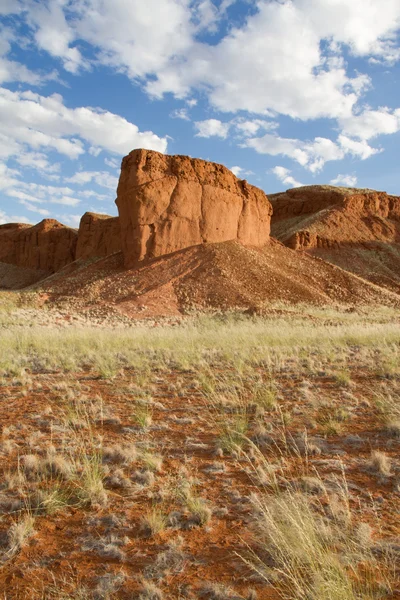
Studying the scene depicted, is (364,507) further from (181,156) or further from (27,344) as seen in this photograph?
(181,156)

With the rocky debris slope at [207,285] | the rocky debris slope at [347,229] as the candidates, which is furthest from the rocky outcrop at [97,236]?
the rocky debris slope at [347,229]

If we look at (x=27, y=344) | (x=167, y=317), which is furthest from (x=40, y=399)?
(x=167, y=317)

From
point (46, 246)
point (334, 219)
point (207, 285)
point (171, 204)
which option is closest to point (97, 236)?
point (46, 246)

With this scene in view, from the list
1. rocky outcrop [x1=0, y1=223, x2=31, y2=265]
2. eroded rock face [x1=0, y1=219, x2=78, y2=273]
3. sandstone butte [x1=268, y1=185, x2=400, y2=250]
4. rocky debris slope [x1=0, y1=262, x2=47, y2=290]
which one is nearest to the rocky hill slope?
sandstone butte [x1=268, y1=185, x2=400, y2=250]

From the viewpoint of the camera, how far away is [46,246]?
190ft

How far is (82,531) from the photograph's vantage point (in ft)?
9.19

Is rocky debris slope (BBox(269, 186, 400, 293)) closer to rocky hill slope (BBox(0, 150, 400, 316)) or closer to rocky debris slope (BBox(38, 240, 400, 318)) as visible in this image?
rocky hill slope (BBox(0, 150, 400, 316))

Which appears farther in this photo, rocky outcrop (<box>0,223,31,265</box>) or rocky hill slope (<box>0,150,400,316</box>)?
rocky outcrop (<box>0,223,31,265</box>)

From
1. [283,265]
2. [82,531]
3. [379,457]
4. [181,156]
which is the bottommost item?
[82,531]

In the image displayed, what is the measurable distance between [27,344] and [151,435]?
782 centimetres

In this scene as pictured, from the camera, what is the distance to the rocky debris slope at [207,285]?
2619cm

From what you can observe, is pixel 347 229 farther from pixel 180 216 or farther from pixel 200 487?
pixel 200 487

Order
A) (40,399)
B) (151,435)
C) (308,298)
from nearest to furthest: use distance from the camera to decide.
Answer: (151,435) < (40,399) < (308,298)

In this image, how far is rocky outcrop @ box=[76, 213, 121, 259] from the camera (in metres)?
48.8
